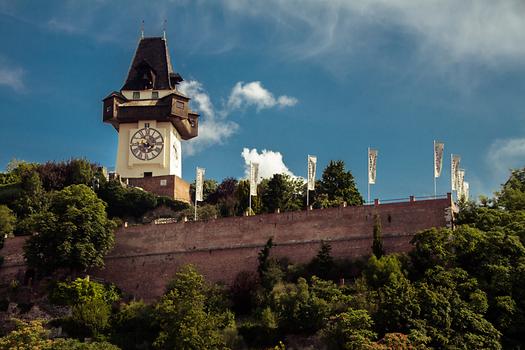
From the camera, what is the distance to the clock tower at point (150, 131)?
207ft

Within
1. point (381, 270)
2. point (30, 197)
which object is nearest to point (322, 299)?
point (381, 270)

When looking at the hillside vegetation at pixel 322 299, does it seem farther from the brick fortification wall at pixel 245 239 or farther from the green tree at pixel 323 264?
the brick fortification wall at pixel 245 239

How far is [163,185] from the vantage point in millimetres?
61688

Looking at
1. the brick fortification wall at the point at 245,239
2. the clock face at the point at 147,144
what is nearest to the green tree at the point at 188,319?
the brick fortification wall at the point at 245,239

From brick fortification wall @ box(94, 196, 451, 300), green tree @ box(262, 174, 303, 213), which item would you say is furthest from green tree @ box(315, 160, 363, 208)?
brick fortification wall @ box(94, 196, 451, 300)

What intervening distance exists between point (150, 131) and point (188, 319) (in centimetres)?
2542

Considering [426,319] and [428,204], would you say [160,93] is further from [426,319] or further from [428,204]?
[426,319]

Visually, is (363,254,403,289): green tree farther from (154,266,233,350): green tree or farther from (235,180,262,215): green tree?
(235,180,262,215): green tree

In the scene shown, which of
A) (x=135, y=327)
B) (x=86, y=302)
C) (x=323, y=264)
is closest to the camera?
(x=135, y=327)

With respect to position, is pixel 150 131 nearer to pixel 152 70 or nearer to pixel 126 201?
pixel 152 70

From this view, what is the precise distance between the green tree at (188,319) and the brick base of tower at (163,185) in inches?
713

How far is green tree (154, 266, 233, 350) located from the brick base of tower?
59.4 feet

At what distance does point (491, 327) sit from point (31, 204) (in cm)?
3033

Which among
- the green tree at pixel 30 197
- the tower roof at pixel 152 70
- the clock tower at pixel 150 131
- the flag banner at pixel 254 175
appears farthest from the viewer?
the tower roof at pixel 152 70
